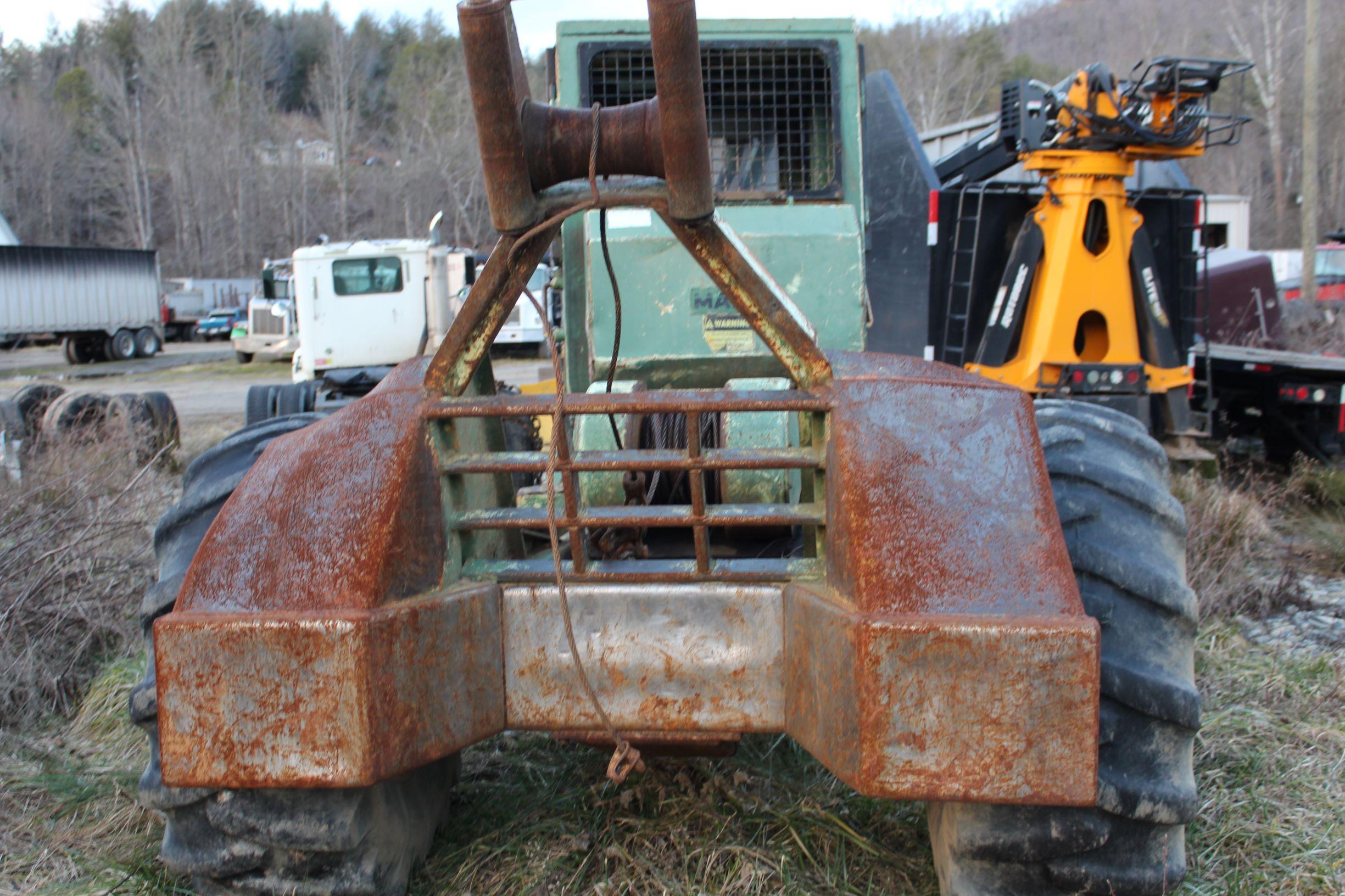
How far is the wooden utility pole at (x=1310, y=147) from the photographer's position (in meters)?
16.3

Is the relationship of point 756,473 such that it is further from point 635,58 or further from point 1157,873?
point 635,58

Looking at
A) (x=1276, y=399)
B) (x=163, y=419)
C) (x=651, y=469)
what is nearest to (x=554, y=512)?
(x=651, y=469)

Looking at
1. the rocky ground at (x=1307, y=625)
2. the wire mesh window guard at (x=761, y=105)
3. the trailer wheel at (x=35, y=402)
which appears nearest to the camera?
the wire mesh window guard at (x=761, y=105)

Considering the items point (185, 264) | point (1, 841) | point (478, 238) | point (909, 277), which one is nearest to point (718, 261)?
point (1, 841)

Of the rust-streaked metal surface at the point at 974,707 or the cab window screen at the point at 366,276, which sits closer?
the rust-streaked metal surface at the point at 974,707

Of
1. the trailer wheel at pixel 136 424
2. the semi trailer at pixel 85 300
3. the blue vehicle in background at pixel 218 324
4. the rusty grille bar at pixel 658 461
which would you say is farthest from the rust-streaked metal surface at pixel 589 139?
the blue vehicle in background at pixel 218 324

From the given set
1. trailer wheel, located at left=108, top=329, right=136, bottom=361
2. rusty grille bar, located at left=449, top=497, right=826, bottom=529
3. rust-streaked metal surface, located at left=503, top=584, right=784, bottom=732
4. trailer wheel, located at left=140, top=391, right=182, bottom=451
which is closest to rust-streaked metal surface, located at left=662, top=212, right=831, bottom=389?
rusty grille bar, located at left=449, top=497, right=826, bottom=529

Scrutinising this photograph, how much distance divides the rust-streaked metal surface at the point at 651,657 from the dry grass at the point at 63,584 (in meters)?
2.70

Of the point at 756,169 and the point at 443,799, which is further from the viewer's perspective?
the point at 756,169

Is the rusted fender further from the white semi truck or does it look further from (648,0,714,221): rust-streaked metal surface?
the white semi truck

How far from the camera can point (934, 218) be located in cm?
741

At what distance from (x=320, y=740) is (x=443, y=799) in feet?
3.26

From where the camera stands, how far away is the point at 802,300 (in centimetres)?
338

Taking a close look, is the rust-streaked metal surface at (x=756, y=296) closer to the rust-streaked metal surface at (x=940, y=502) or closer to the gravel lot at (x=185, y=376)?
the rust-streaked metal surface at (x=940, y=502)
